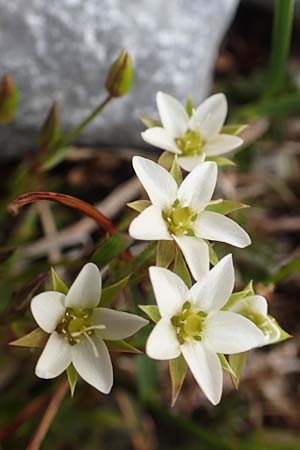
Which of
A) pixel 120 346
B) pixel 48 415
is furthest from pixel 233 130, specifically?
pixel 48 415

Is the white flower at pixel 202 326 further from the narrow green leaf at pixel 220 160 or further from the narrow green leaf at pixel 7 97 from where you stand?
the narrow green leaf at pixel 7 97

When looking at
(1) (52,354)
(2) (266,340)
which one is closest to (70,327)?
(1) (52,354)

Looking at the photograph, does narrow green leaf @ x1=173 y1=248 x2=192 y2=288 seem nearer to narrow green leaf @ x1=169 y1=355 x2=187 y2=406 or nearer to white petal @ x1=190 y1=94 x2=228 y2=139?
narrow green leaf @ x1=169 y1=355 x2=187 y2=406

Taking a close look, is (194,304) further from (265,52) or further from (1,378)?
(265,52)

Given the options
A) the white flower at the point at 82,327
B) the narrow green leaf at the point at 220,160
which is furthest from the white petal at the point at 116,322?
the narrow green leaf at the point at 220,160

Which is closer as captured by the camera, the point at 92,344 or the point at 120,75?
the point at 92,344

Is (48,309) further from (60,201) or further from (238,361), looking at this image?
(238,361)
